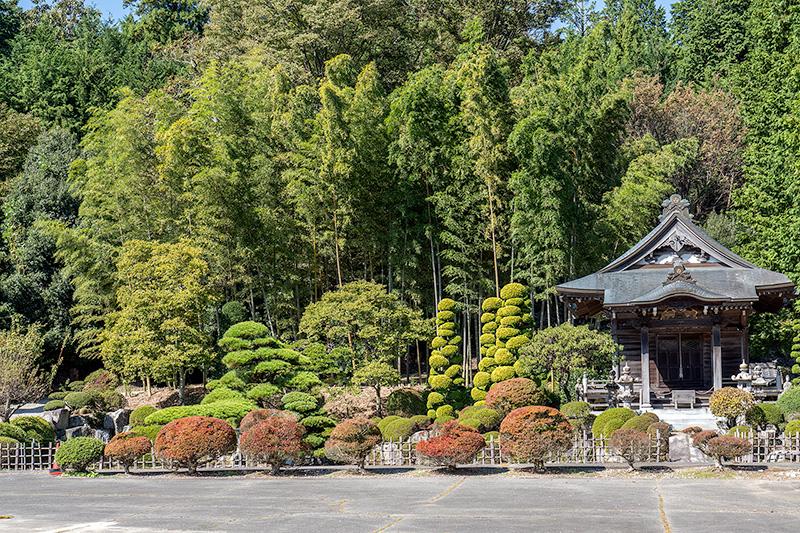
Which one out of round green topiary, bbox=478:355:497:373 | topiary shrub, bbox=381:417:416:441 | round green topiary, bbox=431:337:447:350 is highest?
round green topiary, bbox=431:337:447:350

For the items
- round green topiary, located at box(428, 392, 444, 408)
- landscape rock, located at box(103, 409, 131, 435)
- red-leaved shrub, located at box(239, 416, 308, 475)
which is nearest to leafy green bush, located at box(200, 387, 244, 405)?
red-leaved shrub, located at box(239, 416, 308, 475)

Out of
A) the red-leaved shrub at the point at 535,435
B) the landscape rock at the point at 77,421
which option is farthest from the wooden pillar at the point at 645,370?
the landscape rock at the point at 77,421

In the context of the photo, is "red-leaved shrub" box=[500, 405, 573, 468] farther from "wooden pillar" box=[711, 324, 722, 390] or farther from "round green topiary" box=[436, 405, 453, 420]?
"wooden pillar" box=[711, 324, 722, 390]

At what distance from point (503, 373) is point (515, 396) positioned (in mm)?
3677

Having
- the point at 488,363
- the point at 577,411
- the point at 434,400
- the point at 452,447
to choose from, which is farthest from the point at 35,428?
the point at 577,411

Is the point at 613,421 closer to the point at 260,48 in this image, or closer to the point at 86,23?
the point at 260,48

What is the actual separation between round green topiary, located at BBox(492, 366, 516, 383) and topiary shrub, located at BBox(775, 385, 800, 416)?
261 inches

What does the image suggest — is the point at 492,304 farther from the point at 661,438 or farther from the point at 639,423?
the point at 661,438

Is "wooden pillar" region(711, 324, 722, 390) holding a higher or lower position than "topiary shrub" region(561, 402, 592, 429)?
higher

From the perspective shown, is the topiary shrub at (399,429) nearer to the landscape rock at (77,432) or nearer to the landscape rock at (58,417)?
the landscape rock at (77,432)

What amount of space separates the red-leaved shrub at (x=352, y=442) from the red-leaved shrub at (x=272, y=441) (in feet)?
2.17

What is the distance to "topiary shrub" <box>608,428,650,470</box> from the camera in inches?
549

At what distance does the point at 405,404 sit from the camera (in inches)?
890

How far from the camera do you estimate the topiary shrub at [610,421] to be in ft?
55.8
